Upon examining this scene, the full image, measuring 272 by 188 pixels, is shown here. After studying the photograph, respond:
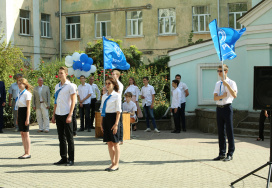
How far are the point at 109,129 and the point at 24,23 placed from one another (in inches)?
1043

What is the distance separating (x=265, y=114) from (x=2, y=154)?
7.08 meters

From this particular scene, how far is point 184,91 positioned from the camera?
16.5 metres

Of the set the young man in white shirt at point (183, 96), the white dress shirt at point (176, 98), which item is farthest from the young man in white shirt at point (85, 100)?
the young man in white shirt at point (183, 96)

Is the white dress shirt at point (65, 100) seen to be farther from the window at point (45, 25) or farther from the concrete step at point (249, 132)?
the window at point (45, 25)

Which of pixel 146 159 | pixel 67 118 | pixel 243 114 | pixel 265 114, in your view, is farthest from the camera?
pixel 243 114

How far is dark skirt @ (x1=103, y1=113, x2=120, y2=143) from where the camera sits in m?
8.73

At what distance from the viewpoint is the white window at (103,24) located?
34.7 m

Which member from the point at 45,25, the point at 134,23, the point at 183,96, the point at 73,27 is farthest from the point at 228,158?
the point at 45,25

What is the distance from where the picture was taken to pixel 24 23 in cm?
3353

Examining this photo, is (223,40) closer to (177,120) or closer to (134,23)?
(177,120)

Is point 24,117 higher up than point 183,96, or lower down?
lower down

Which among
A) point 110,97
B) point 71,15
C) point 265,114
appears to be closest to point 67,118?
point 110,97

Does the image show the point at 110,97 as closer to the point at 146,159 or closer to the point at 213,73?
the point at 146,159

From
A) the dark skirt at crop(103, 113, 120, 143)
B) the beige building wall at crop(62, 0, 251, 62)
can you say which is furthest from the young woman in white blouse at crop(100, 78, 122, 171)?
the beige building wall at crop(62, 0, 251, 62)
